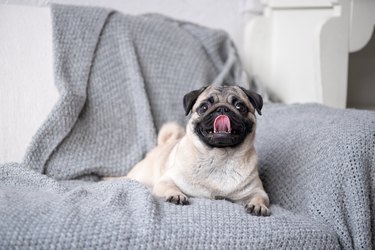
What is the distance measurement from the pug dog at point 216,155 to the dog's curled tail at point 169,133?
0.27 metres

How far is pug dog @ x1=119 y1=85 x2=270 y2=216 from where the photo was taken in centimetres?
129

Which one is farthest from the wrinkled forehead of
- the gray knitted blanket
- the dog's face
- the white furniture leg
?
the white furniture leg

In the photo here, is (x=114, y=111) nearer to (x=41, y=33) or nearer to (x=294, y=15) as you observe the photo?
(x=41, y=33)

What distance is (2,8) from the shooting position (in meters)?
1.72

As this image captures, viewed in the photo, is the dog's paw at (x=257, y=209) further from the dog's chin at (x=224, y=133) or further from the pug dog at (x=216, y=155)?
the dog's chin at (x=224, y=133)

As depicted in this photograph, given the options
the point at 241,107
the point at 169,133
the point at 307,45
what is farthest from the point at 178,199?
the point at 307,45

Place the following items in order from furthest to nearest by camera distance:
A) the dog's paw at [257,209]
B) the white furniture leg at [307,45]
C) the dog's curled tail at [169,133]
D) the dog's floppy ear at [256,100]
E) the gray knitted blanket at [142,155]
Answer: the white furniture leg at [307,45] → the dog's curled tail at [169,133] → the dog's floppy ear at [256,100] → the dog's paw at [257,209] → the gray knitted blanket at [142,155]

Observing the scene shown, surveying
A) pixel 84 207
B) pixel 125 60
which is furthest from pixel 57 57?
pixel 84 207

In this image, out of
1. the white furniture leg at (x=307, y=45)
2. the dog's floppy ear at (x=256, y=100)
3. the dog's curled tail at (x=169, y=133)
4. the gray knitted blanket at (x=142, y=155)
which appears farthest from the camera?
the white furniture leg at (x=307, y=45)

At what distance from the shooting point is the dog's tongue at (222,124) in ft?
4.08

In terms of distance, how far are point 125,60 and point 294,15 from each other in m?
0.81

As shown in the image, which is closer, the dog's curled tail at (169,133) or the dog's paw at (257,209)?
the dog's paw at (257,209)

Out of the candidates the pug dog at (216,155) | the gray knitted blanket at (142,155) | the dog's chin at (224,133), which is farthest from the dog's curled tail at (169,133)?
the dog's chin at (224,133)

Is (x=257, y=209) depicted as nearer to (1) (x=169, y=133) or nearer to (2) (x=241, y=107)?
(2) (x=241, y=107)
